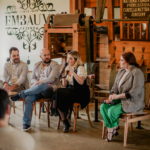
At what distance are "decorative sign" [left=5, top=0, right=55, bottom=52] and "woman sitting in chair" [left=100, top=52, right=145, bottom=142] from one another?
4.66m

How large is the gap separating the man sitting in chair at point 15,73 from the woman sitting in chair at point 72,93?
829 mm

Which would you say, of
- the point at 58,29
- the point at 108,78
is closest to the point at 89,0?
the point at 58,29

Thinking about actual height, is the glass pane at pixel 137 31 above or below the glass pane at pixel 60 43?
above

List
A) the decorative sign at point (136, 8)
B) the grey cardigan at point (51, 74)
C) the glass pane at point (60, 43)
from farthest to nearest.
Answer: the glass pane at point (60, 43) < the decorative sign at point (136, 8) < the grey cardigan at point (51, 74)

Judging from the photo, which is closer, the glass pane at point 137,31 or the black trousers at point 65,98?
the black trousers at point 65,98

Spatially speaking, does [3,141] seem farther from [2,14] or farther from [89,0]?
[2,14]

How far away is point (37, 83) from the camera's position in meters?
4.64

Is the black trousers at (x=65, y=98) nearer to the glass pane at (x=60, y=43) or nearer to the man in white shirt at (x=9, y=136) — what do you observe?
the glass pane at (x=60, y=43)

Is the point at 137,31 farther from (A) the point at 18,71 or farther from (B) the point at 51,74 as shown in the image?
(A) the point at 18,71

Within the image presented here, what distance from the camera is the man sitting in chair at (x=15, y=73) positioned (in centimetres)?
494

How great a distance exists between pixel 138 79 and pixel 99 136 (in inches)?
41.3

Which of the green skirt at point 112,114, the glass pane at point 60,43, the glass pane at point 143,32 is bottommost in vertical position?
the green skirt at point 112,114

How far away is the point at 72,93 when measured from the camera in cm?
437

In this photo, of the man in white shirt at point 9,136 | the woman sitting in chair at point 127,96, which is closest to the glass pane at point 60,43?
the woman sitting in chair at point 127,96
